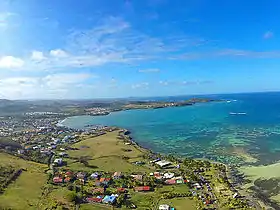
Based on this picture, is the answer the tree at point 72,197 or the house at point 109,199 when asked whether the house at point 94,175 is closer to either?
the tree at point 72,197

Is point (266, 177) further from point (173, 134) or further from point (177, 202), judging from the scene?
point (173, 134)

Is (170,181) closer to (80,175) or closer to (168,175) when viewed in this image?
(168,175)

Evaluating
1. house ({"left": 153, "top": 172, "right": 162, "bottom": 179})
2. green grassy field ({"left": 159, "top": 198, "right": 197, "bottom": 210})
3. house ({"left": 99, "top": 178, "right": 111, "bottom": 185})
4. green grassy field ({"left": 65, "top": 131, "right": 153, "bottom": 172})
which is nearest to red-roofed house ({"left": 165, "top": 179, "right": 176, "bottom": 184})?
house ({"left": 153, "top": 172, "right": 162, "bottom": 179})

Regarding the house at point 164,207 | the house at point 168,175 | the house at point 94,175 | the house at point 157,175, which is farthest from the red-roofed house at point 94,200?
the house at point 168,175

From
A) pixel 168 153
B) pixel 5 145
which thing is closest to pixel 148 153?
pixel 168 153

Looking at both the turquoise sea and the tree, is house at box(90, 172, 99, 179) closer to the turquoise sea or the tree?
the tree

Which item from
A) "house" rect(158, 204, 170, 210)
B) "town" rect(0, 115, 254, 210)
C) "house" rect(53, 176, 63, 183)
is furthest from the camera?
"house" rect(53, 176, 63, 183)

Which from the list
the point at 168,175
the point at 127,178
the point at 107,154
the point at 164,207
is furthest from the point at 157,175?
the point at 107,154
